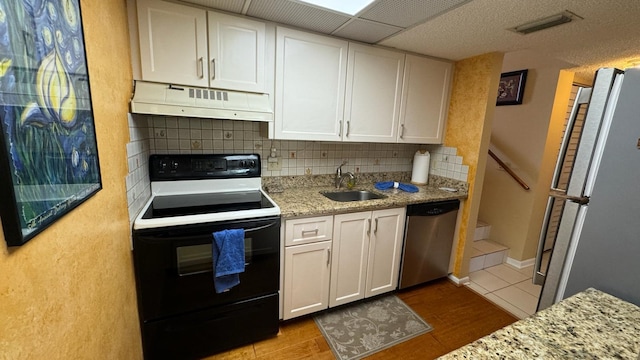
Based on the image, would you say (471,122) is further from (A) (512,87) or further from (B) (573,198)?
(B) (573,198)

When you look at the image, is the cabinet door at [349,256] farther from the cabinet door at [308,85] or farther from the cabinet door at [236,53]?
the cabinet door at [236,53]

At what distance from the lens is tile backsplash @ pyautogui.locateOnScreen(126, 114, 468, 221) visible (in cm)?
151

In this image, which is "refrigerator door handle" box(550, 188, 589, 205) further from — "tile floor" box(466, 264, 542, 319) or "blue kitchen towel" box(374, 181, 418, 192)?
"tile floor" box(466, 264, 542, 319)

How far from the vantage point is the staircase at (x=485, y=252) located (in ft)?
9.04

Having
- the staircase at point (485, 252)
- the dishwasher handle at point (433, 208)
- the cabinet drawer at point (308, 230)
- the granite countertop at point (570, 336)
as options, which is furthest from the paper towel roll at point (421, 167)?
the granite countertop at point (570, 336)

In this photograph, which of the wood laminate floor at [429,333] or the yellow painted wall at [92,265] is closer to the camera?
the yellow painted wall at [92,265]

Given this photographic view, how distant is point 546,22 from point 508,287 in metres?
2.29

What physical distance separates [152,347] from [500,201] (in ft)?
12.0

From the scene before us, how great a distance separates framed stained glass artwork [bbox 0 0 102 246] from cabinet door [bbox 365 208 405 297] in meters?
1.72

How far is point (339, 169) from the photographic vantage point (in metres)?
2.37

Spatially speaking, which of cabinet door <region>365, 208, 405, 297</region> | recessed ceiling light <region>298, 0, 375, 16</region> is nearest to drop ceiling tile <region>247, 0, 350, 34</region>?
recessed ceiling light <region>298, 0, 375, 16</region>

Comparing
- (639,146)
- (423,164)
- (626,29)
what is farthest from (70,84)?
(626,29)

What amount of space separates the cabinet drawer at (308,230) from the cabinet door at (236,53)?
951 mm

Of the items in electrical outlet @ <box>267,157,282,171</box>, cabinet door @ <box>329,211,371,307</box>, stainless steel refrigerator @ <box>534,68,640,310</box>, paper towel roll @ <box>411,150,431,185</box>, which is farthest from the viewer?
Result: paper towel roll @ <box>411,150,431,185</box>
